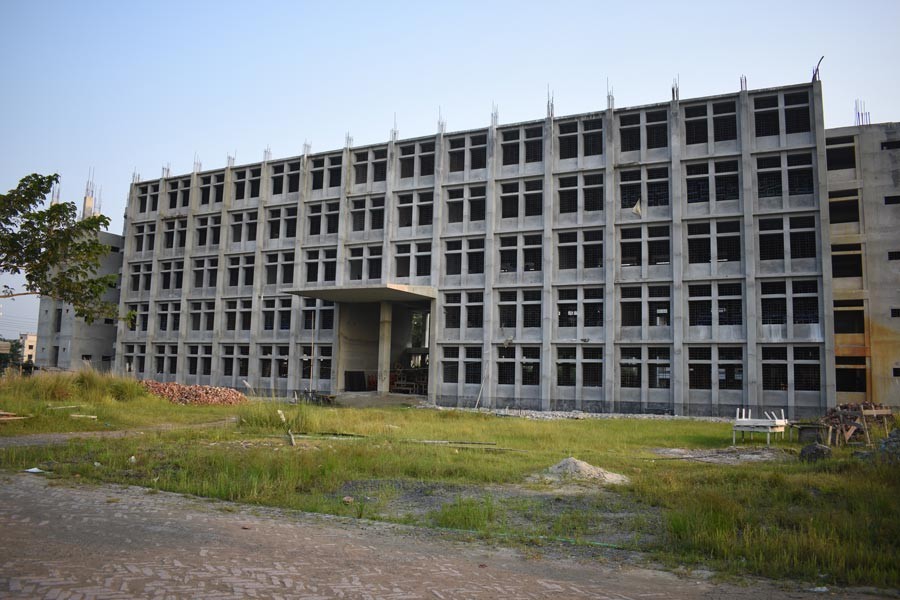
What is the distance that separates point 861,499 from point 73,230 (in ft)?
62.8

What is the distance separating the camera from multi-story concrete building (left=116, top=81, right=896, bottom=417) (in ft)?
106

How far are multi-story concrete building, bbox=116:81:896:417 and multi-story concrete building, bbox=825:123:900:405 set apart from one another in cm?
114

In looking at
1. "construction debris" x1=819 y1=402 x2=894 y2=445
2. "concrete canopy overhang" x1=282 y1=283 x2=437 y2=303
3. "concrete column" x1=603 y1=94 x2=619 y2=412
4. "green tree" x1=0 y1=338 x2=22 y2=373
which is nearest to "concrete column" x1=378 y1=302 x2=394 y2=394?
"concrete canopy overhang" x1=282 y1=283 x2=437 y2=303

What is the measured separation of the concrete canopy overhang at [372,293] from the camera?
34.9m

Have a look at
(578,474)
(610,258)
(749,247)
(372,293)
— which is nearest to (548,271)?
(610,258)

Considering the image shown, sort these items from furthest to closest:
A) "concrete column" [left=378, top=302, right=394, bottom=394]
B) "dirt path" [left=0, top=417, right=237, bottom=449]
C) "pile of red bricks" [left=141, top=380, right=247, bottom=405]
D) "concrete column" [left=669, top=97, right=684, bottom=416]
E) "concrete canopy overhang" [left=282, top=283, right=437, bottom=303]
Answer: "concrete column" [left=378, top=302, right=394, bottom=394]
"concrete canopy overhang" [left=282, top=283, right=437, bottom=303]
"concrete column" [left=669, top=97, right=684, bottom=416]
"pile of red bricks" [left=141, top=380, right=247, bottom=405]
"dirt path" [left=0, top=417, right=237, bottom=449]

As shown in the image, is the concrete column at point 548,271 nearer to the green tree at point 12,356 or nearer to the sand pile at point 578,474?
the sand pile at point 578,474

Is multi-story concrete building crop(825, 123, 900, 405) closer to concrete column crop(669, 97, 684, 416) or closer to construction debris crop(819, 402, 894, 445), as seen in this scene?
concrete column crop(669, 97, 684, 416)

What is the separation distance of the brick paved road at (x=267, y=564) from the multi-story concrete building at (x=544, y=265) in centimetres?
2717

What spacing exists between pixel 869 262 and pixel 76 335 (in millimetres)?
52381

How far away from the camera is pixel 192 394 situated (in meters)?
31.1

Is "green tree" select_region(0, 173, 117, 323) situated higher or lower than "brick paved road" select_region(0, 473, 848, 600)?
higher

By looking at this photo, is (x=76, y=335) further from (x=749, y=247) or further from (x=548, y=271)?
(x=749, y=247)

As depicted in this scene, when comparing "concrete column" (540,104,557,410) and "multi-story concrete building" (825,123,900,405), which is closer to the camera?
"multi-story concrete building" (825,123,900,405)
